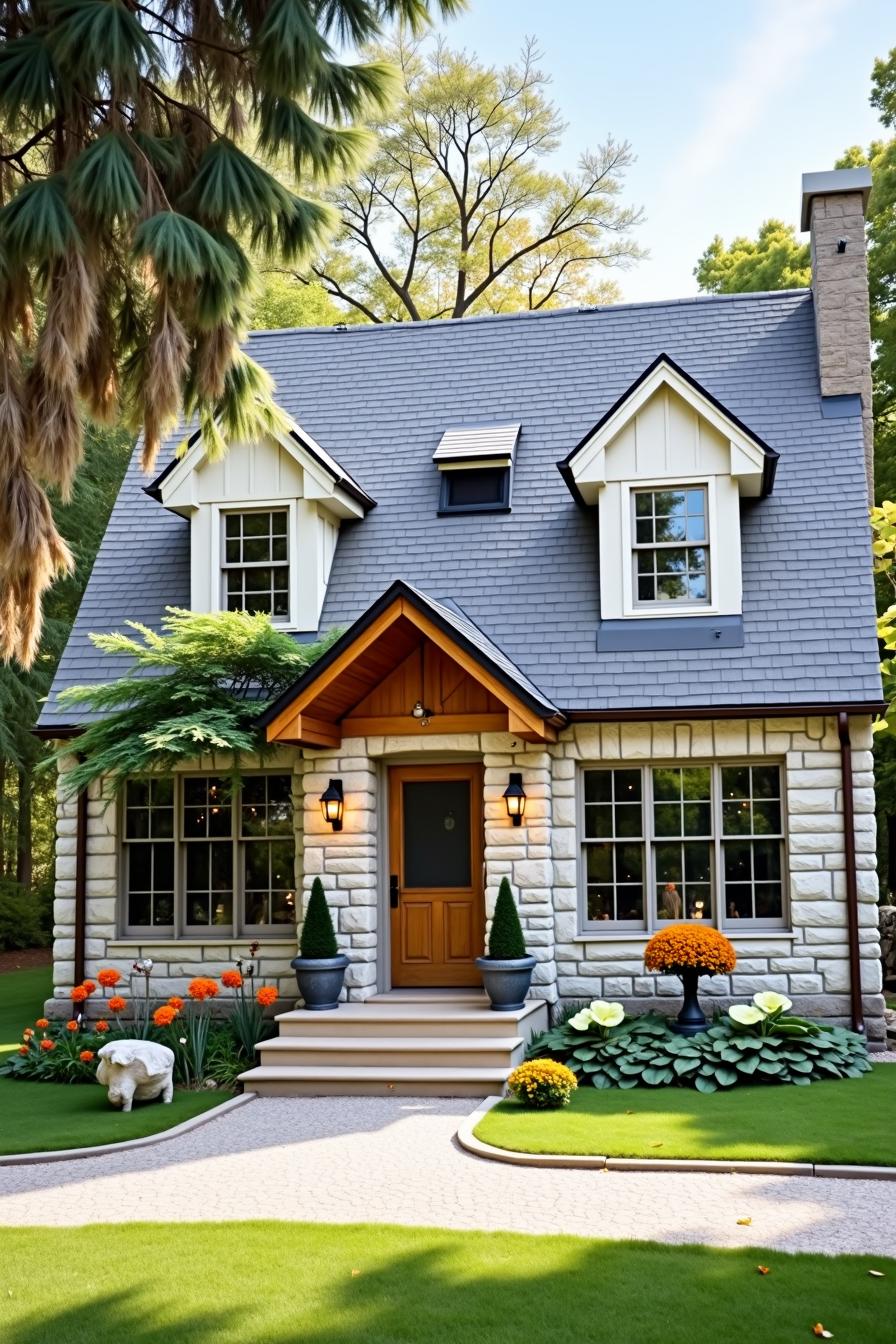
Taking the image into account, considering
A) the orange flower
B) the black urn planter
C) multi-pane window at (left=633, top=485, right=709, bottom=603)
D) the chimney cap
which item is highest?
the chimney cap

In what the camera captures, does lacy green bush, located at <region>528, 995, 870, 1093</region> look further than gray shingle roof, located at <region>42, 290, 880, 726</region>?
No

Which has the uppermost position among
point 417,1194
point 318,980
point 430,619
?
point 430,619

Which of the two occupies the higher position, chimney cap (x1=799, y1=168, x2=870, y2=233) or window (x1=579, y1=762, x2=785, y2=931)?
chimney cap (x1=799, y1=168, x2=870, y2=233)

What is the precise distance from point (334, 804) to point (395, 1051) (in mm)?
2520

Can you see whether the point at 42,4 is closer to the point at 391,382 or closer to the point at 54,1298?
the point at 54,1298

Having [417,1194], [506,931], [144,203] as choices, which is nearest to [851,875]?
[506,931]

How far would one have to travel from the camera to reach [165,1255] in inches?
267

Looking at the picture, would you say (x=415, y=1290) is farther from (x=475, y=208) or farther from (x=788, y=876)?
(x=475, y=208)

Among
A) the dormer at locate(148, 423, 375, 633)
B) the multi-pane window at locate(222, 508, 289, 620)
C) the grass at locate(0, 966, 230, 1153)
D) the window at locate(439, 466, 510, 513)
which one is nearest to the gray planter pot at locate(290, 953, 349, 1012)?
the grass at locate(0, 966, 230, 1153)

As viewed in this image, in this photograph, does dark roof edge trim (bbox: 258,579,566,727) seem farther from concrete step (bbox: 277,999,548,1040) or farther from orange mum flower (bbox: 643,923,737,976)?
concrete step (bbox: 277,999,548,1040)

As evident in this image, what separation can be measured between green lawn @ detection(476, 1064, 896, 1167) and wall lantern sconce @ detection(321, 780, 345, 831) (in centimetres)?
343

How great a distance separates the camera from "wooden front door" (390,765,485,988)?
13.4 metres

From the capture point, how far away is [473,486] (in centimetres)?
1509

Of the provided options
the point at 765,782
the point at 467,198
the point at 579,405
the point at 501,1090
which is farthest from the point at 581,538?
the point at 467,198
